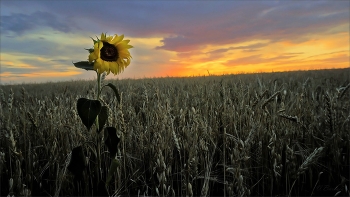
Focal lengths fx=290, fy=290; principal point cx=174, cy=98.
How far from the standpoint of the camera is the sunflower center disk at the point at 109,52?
140cm

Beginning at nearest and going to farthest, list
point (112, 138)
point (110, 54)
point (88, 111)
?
point (88, 111), point (112, 138), point (110, 54)

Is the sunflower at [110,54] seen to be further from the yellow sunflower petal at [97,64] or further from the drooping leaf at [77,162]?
the drooping leaf at [77,162]

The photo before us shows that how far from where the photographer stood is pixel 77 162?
132 centimetres

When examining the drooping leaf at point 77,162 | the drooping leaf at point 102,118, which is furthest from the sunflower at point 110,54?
the drooping leaf at point 77,162

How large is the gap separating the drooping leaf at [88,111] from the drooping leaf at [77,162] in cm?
18

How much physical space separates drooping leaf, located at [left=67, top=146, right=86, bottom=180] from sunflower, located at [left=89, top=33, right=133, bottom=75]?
376 mm

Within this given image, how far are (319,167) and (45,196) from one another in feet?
5.87

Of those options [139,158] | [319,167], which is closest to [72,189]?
[139,158]

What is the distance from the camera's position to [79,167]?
4.32 feet

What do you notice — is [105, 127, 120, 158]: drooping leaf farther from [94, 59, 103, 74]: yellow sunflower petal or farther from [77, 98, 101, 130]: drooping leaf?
[94, 59, 103, 74]: yellow sunflower petal

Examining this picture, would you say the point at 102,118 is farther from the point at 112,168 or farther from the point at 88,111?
the point at 112,168

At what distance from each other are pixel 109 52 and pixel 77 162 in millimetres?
540

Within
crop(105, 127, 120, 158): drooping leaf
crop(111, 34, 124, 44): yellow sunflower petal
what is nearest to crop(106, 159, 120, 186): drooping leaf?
crop(105, 127, 120, 158): drooping leaf

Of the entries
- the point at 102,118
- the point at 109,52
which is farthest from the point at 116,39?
the point at 102,118
